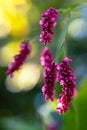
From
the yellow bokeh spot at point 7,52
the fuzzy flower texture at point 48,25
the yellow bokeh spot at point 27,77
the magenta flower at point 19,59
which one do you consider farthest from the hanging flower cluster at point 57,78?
the yellow bokeh spot at point 7,52

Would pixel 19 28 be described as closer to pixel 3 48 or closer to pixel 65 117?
pixel 3 48

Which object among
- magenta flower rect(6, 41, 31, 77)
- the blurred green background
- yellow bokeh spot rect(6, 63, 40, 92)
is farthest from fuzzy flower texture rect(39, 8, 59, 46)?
yellow bokeh spot rect(6, 63, 40, 92)

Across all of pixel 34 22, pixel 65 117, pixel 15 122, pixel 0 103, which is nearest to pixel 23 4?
pixel 34 22

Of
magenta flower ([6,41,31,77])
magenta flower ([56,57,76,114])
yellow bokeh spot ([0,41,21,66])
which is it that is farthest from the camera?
yellow bokeh spot ([0,41,21,66])

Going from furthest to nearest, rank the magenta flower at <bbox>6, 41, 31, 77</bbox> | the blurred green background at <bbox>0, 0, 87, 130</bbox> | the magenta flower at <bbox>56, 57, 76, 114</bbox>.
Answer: the blurred green background at <bbox>0, 0, 87, 130</bbox>
the magenta flower at <bbox>6, 41, 31, 77</bbox>
the magenta flower at <bbox>56, 57, 76, 114</bbox>

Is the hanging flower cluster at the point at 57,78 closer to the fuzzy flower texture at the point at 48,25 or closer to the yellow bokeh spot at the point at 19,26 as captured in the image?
the fuzzy flower texture at the point at 48,25

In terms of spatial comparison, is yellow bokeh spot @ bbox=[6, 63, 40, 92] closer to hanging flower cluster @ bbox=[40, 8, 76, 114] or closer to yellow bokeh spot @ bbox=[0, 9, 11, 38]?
yellow bokeh spot @ bbox=[0, 9, 11, 38]
